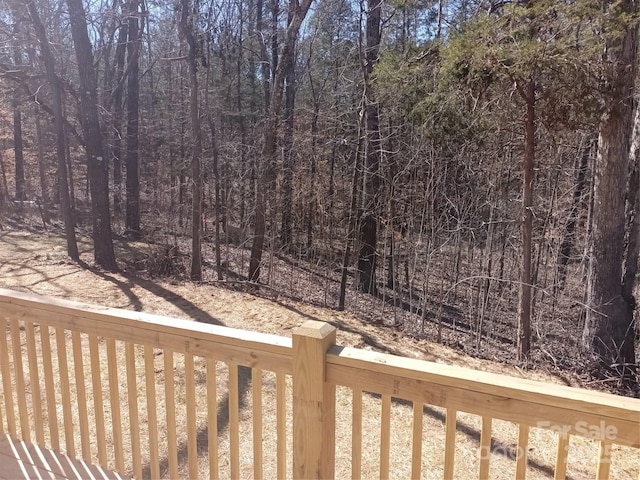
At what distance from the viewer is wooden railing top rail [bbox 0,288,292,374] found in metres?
1.43

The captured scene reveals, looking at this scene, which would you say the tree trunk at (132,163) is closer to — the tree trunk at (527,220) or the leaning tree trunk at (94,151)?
the leaning tree trunk at (94,151)

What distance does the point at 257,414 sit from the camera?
58.0 inches

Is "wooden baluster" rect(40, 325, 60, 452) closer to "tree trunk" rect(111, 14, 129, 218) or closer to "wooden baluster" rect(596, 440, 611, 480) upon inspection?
"wooden baluster" rect(596, 440, 611, 480)

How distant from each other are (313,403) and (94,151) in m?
7.73


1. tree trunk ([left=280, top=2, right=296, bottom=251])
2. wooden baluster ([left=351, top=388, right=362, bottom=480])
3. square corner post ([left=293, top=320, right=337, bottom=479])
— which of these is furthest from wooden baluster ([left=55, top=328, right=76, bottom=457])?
tree trunk ([left=280, top=2, right=296, bottom=251])

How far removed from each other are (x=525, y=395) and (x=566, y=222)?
689 cm

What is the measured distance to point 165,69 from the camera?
51.1 feet

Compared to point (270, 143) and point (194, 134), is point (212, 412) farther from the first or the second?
point (194, 134)

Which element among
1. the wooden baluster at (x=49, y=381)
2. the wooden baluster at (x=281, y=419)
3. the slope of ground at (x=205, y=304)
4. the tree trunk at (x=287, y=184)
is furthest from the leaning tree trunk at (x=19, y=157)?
the wooden baluster at (x=281, y=419)

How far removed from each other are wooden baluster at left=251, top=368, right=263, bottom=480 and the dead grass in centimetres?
68

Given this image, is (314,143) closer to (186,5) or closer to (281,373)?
(186,5)

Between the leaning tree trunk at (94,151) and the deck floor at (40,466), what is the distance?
6.09 metres

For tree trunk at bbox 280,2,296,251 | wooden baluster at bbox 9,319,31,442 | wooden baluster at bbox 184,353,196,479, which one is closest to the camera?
wooden baluster at bbox 184,353,196,479

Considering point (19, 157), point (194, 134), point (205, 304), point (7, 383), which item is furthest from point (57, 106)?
point (19, 157)
